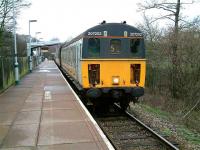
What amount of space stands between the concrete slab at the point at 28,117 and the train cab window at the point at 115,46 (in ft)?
12.4

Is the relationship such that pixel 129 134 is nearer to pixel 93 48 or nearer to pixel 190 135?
pixel 190 135

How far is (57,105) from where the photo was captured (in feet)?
42.7

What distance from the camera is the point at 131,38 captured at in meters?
13.7

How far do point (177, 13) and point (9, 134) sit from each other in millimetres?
20610

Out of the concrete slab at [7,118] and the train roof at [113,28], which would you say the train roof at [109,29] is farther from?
the concrete slab at [7,118]

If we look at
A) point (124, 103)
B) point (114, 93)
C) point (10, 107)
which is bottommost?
point (124, 103)

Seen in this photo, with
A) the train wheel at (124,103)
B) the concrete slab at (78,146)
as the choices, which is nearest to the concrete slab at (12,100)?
the train wheel at (124,103)

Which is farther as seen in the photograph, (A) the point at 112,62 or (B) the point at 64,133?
(A) the point at 112,62

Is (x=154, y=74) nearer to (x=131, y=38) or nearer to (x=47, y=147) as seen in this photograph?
(x=131, y=38)

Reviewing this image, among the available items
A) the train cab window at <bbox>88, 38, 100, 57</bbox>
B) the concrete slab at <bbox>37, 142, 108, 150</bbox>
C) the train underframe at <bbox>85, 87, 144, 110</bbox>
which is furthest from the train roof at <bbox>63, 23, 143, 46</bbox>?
the concrete slab at <bbox>37, 142, 108, 150</bbox>

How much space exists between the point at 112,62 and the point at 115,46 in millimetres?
655

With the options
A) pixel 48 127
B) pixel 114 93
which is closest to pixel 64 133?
pixel 48 127

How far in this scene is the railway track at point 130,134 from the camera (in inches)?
375

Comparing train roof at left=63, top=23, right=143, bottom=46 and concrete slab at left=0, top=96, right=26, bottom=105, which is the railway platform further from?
train roof at left=63, top=23, right=143, bottom=46
